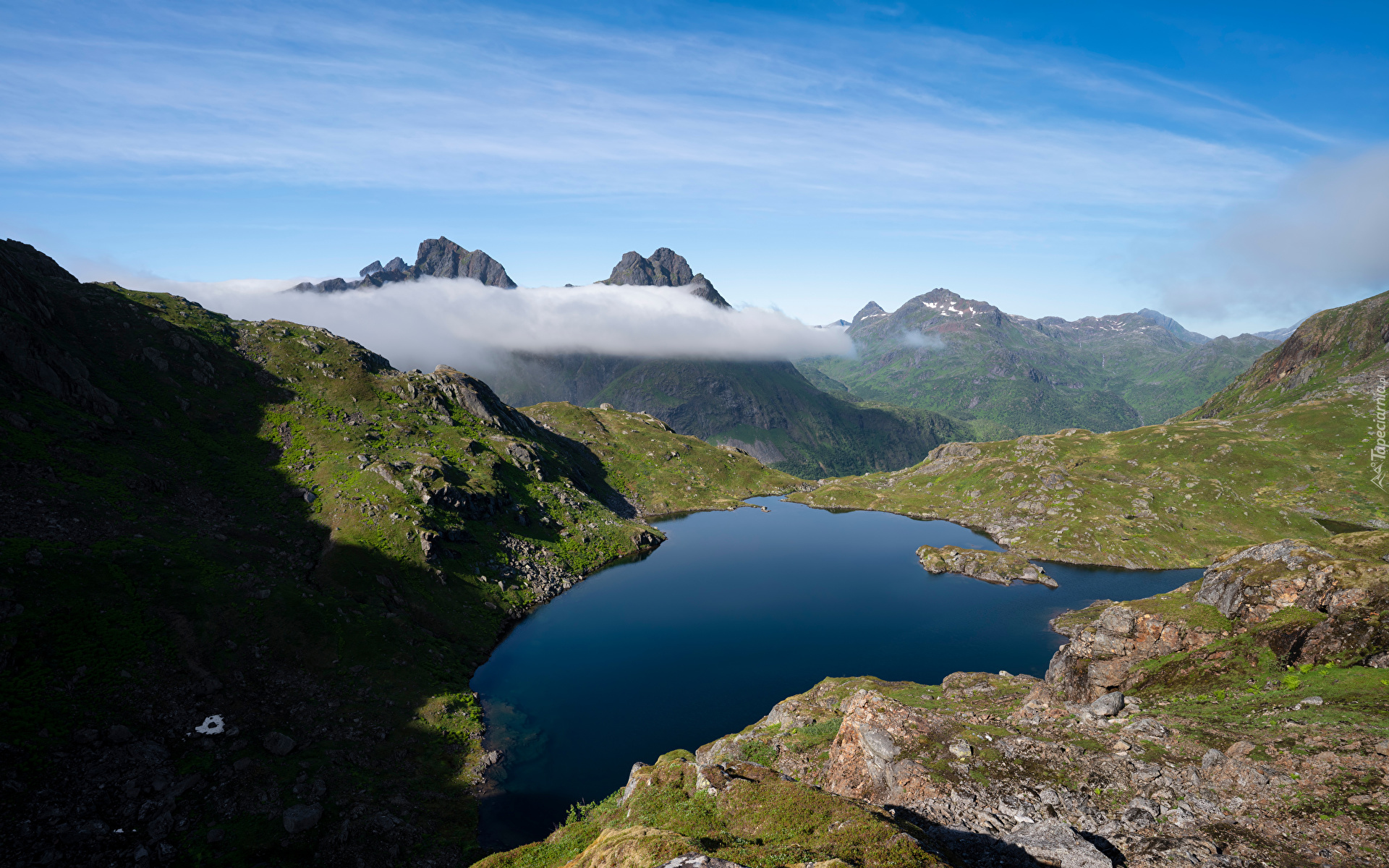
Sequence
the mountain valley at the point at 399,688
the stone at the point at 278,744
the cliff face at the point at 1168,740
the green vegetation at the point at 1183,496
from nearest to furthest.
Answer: the cliff face at the point at 1168,740 → the mountain valley at the point at 399,688 → the stone at the point at 278,744 → the green vegetation at the point at 1183,496

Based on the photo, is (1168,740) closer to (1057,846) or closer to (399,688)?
(1057,846)

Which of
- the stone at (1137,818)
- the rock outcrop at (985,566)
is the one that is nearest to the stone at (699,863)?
the stone at (1137,818)

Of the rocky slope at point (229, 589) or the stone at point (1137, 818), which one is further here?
the rocky slope at point (229, 589)

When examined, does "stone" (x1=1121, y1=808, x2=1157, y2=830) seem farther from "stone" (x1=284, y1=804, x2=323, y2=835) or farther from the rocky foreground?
"stone" (x1=284, y1=804, x2=323, y2=835)

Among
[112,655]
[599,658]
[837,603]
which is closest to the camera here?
[112,655]

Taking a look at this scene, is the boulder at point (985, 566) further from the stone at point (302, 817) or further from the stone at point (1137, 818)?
the stone at point (302, 817)

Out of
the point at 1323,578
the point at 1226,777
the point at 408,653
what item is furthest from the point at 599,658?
the point at 1323,578

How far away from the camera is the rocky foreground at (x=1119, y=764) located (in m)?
22.5

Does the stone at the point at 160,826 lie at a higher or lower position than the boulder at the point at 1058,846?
lower

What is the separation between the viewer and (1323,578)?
133ft

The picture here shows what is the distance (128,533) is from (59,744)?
95.7ft

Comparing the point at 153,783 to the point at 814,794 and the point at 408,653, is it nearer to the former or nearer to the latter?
the point at 408,653

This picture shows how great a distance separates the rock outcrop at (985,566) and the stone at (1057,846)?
116 m

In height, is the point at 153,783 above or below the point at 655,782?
below
